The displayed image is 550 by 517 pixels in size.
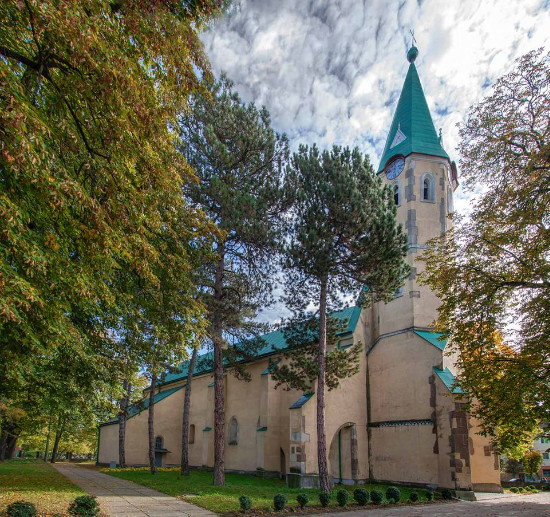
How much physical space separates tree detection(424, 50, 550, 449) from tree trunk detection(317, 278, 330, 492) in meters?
4.46

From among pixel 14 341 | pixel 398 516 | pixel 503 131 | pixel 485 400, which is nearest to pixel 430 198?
pixel 503 131

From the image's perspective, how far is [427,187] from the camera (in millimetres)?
22953

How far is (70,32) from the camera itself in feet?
16.3

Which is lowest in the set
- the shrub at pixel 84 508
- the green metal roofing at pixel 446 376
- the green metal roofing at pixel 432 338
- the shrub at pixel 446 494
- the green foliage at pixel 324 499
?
the shrub at pixel 446 494

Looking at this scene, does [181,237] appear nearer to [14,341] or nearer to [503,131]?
[14,341]

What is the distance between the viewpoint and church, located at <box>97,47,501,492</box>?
1831cm

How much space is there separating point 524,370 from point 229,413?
1994 centimetres

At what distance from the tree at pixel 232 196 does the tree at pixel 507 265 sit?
6.59 metres

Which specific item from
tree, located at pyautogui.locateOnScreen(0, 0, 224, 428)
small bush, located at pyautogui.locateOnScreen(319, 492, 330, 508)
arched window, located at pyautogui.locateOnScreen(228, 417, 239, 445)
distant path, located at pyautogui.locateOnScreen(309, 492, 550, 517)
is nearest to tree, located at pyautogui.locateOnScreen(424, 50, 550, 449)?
distant path, located at pyautogui.locateOnScreen(309, 492, 550, 517)

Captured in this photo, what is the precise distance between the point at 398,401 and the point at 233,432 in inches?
461

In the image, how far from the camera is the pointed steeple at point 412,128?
2333 centimetres

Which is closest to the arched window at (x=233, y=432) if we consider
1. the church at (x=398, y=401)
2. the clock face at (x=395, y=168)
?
the church at (x=398, y=401)

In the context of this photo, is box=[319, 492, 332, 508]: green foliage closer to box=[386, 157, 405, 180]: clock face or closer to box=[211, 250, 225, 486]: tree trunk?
box=[211, 250, 225, 486]: tree trunk

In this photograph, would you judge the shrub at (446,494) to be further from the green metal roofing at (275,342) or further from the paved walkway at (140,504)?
the paved walkway at (140,504)
